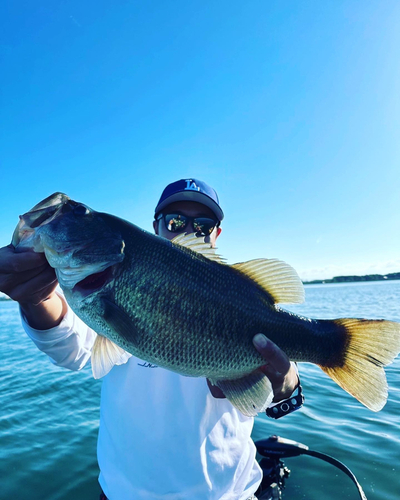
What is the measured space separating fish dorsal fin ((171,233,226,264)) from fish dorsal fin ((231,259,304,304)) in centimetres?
16

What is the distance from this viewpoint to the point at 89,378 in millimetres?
8906

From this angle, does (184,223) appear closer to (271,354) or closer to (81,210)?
(81,210)

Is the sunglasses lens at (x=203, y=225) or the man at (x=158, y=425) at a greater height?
the sunglasses lens at (x=203, y=225)

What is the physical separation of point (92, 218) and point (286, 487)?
15.1ft

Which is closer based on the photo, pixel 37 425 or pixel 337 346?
pixel 337 346

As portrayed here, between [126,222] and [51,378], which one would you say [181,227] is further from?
[51,378]

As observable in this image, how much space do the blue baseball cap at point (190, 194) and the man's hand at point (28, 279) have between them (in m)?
1.80

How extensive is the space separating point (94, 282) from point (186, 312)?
0.67 meters

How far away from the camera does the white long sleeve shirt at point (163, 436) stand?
2.35 meters

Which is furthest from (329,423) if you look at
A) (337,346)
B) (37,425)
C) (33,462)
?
(37,425)

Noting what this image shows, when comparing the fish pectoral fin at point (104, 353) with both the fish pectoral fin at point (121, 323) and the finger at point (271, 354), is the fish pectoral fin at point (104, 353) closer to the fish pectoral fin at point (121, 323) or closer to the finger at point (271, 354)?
the fish pectoral fin at point (121, 323)

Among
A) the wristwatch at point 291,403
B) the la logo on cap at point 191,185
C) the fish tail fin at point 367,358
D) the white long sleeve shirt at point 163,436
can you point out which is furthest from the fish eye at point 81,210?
the wristwatch at point 291,403

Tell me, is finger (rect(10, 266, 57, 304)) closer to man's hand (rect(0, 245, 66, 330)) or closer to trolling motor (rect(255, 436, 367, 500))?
man's hand (rect(0, 245, 66, 330))

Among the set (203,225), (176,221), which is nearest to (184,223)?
(176,221)
